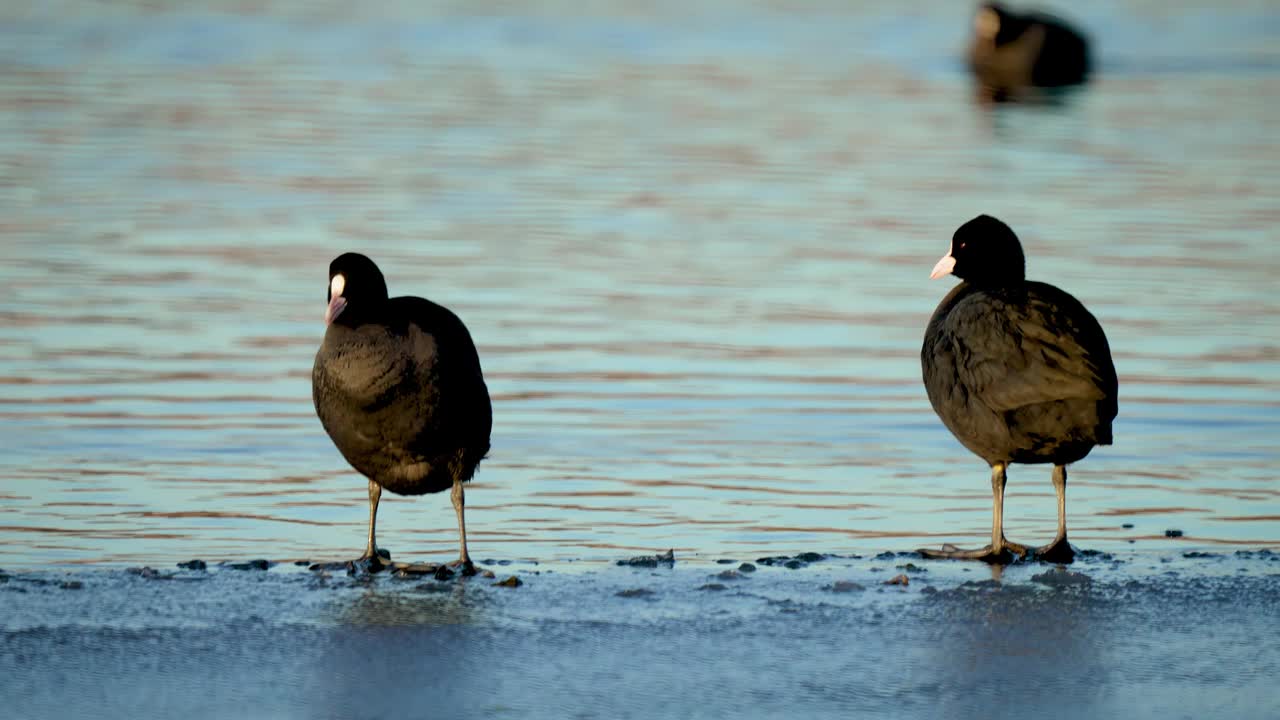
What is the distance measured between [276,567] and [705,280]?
7.60 m

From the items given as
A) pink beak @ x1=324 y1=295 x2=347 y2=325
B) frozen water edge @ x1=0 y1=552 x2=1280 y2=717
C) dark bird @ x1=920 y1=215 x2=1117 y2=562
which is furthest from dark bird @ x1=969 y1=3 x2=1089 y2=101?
frozen water edge @ x1=0 y1=552 x2=1280 y2=717

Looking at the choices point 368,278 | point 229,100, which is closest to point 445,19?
point 229,100

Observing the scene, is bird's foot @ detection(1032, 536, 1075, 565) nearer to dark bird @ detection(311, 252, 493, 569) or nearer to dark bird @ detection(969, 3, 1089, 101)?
dark bird @ detection(311, 252, 493, 569)

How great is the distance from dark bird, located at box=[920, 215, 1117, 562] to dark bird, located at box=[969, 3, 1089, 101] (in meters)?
23.4

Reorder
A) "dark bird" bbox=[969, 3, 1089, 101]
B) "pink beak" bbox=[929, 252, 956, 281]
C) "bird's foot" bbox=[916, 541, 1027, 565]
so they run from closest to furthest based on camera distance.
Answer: "bird's foot" bbox=[916, 541, 1027, 565] < "pink beak" bbox=[929, 252, 956, 281] < "dark bird" bbox=[969, 3, 1089, 101]

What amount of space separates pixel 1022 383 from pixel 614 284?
710 centimetres

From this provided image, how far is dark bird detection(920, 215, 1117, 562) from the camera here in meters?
7.10

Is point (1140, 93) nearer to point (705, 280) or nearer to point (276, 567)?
point (705, 280)

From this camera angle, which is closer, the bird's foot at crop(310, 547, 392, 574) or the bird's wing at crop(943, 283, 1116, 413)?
the bird's foot at crop(310, 547, 392, 574)

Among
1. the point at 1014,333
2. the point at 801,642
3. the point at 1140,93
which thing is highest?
the point at 1140,93

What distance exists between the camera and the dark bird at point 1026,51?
3058 centimetres

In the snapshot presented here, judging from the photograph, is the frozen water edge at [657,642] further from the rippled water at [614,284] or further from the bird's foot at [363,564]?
the rippled water at [614,284]

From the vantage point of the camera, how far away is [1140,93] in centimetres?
2864

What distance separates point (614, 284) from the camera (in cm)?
1402
